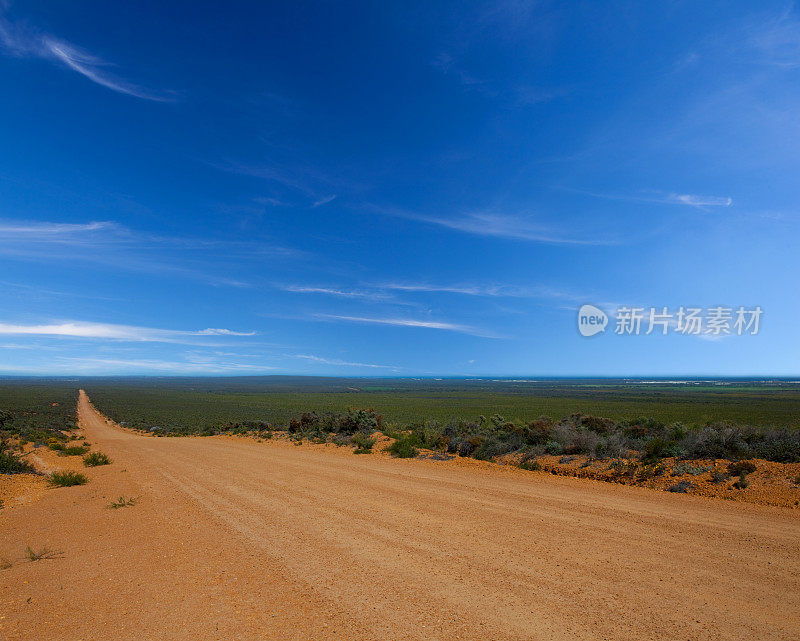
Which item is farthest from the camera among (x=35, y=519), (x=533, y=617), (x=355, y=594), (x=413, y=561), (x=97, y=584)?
(x=35, y=519)

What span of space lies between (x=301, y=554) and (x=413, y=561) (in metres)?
1.75

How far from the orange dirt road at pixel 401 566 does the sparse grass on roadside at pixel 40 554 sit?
0.35 ft

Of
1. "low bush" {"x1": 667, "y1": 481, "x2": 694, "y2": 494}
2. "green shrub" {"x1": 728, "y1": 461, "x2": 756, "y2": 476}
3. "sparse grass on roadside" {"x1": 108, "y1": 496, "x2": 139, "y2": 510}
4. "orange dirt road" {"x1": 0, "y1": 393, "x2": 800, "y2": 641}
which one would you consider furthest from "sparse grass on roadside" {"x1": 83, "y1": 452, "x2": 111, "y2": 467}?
"green shrub" {"x1": 728, "y1": 461, "x2": 756, "y2": 476}

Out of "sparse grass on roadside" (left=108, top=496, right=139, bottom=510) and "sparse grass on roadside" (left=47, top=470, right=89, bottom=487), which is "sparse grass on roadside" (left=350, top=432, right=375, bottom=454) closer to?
"sparse grass on roadside" (left=108, top=496, right=139, bottom=510)

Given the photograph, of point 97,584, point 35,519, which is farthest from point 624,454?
point 35,519

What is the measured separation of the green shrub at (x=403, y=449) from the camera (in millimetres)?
16750

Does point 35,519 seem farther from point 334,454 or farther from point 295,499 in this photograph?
point 334,454

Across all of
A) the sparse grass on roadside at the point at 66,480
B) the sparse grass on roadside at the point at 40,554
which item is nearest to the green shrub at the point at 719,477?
the sparse grass on roadside at the point at 40,554

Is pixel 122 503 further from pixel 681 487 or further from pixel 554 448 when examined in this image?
pixel 681 487

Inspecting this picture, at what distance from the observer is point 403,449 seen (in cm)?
1727

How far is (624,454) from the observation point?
13.3 metres

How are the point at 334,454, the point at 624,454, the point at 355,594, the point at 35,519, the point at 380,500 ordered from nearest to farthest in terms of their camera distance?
the point at 355,594
the point at 35,519
the point at 380,500
the point at 624,454
the point at 334,454

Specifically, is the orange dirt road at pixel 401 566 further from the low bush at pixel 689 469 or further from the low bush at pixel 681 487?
the low bush at pixel 689 469

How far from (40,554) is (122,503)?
317 cm
